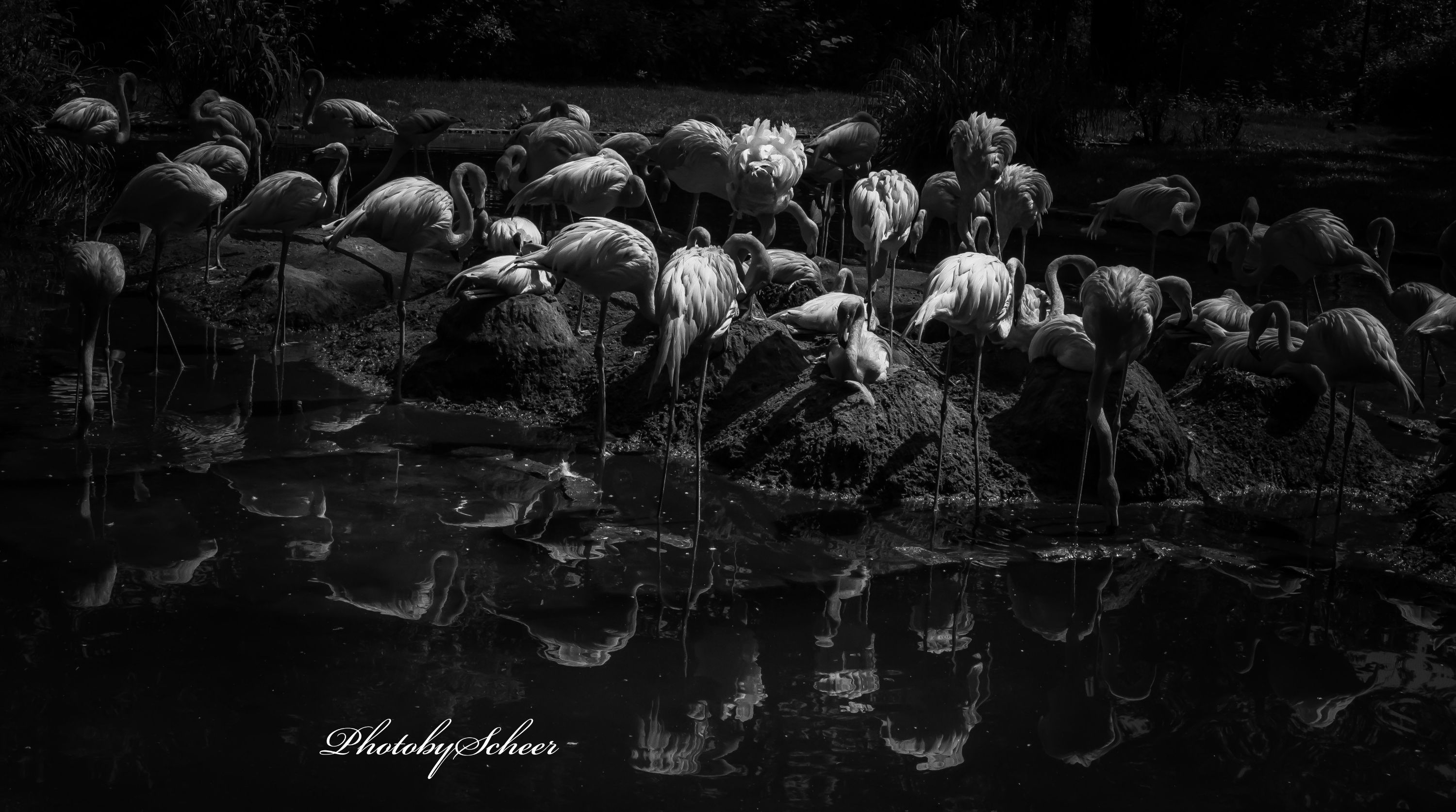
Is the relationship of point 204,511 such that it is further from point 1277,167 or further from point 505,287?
point 1277,167

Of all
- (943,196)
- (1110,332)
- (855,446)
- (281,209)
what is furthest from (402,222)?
(943,196)

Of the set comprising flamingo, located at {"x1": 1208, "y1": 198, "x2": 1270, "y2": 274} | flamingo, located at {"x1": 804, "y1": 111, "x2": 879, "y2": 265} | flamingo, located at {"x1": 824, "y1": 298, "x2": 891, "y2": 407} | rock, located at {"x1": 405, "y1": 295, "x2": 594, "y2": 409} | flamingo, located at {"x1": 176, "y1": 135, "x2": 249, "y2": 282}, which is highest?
flamingo, located at {"x1": 804, "y1": 111, "x2": 879, "y2": 265}

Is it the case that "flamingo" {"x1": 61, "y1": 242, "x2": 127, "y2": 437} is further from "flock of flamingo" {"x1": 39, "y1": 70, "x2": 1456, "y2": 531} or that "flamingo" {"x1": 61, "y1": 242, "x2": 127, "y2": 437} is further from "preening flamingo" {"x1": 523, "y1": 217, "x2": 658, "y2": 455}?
"preening flamingo" {"x1": 523, "y1": 217, "x2": 658, "y2": 455}

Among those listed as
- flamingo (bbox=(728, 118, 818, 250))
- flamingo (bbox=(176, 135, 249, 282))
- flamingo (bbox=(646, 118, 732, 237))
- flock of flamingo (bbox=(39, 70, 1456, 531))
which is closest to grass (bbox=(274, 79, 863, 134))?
flamingo (bbox=(176, 135, 249, 282))

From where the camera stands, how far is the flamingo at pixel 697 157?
7.51 m

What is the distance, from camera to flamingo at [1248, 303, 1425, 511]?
527 centimetres

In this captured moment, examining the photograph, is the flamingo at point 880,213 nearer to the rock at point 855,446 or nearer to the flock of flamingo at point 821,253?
the flock of flamingo at point 821,253

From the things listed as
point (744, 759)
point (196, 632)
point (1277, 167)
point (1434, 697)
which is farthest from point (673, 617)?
point (1277, 167)

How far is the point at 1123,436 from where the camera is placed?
575 centimetres

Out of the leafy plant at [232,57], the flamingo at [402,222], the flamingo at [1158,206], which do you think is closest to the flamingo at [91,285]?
the flamingo at [402,222]

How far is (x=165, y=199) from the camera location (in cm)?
688
